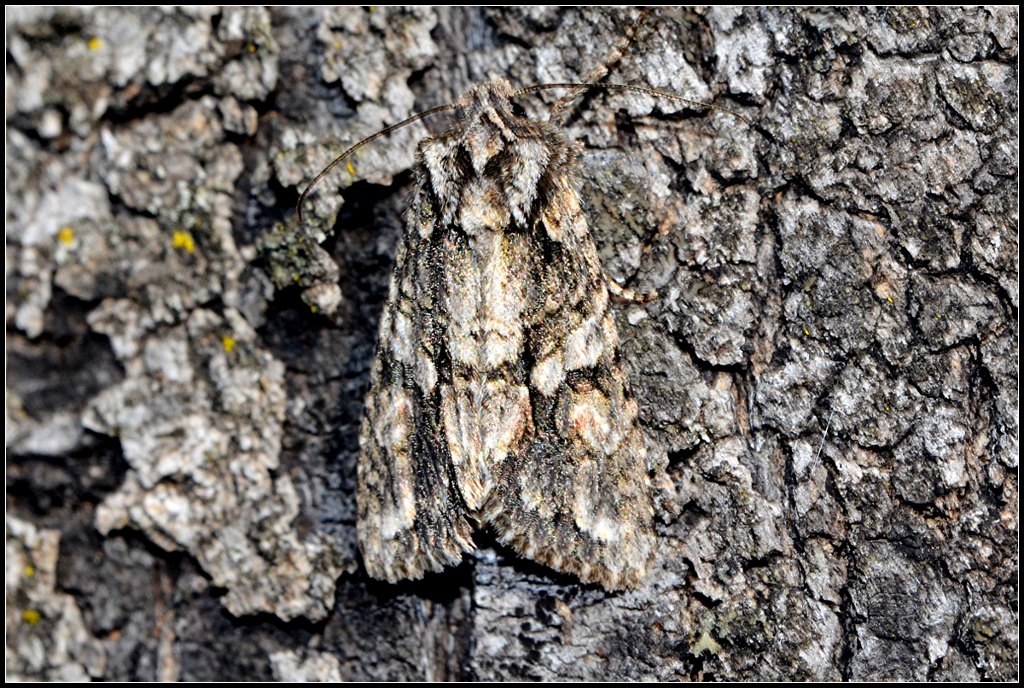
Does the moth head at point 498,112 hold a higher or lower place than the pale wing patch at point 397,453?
higher

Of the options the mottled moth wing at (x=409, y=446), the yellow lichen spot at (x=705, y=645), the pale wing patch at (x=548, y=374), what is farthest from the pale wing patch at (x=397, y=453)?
the yellow lichen spot at (x=705, y=645)

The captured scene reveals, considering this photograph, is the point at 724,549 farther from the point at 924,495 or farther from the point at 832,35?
the point at 832,35

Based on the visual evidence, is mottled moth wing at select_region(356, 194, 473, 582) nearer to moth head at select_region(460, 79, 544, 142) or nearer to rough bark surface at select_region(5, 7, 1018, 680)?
rough bark surface at select_region(5, 7, 1018, 680)

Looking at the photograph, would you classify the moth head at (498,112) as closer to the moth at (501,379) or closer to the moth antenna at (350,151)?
the moth at (501,379)

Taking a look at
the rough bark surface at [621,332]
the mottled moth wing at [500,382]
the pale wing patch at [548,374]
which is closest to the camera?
the rough bark surface at [621,332]

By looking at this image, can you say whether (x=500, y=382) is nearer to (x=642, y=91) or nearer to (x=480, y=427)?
(x=480, y=427)

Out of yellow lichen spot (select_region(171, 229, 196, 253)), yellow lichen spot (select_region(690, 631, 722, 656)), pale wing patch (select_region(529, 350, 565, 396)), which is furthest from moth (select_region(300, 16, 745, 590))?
yellow lichen spot (select_region(171, 229, 196, 253))
